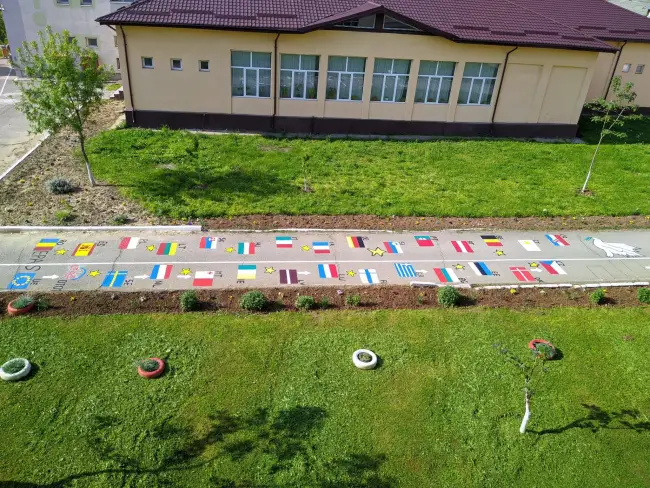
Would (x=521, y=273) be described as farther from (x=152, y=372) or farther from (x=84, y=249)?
(x=84, y=249)

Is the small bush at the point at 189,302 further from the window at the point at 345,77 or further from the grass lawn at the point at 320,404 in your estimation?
the window at the point at 345,77

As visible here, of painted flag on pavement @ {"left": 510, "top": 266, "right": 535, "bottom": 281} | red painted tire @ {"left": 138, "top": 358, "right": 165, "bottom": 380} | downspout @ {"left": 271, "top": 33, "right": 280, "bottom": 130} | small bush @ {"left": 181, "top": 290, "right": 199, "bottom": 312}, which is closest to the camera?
red painted tire @ {"left": 138, "top": 358, "right": 165, "bottom": 380}

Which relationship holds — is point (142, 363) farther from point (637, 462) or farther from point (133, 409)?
point (637, 462)

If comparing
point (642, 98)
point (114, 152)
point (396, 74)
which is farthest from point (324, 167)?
point (642, 98)

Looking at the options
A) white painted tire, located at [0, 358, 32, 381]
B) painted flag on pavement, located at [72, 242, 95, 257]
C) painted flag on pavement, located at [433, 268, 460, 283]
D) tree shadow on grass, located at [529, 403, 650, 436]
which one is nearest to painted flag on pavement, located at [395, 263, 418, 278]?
painted flag on pavement, located at [433, 268, 460, 283]

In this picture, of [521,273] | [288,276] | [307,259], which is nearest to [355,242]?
[307,259]

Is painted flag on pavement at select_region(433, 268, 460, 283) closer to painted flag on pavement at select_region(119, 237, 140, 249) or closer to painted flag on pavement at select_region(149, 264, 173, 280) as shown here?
painted flag on pavement at select_region(149, 264, 173, 280)

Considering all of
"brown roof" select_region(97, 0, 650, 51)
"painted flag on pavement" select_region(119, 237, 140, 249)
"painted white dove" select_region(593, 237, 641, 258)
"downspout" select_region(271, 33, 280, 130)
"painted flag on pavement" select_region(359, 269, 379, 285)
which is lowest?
"painted flag on pavement" select_region(119, 237, 140, 249)
